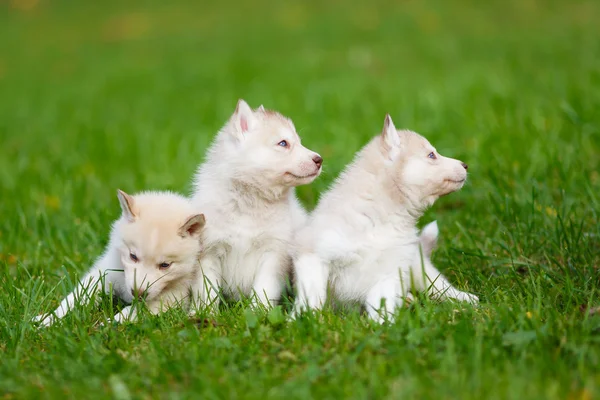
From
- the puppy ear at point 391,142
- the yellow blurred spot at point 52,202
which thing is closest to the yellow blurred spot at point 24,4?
the yellow blurred spot at point 52,202

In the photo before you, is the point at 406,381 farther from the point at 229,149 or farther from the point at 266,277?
the point at 229,149

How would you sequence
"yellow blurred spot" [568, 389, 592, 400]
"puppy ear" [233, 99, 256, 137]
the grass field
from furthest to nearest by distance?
1. "puppy ear" [233, 99, 256, 137]
2. the grass field
3. "yellow blurred spot" [568, 389, 592, 400]

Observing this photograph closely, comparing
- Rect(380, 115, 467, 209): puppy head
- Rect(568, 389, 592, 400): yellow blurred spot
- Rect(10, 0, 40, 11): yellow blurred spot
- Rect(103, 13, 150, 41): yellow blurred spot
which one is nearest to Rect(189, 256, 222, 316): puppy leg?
Rect(380, 115, 467, 209): puppy head

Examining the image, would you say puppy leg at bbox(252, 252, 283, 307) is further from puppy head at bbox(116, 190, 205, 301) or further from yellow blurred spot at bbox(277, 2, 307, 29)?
yellow blurred spot at bbox(277, 2, 307, 29)

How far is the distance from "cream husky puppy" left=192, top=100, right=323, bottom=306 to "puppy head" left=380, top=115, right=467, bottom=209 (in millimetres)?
407

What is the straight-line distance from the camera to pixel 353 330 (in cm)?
346

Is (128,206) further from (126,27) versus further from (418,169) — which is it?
(126,27)

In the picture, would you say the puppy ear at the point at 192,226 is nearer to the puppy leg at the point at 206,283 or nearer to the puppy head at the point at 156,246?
the puppy head at the point at 156,246

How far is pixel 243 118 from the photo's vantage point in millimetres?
4305

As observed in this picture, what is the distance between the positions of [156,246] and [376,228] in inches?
45.3

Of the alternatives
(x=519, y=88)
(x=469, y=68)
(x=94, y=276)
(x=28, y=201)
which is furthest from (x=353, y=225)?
(x=469, y=68)

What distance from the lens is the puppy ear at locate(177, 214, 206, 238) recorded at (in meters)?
3.98

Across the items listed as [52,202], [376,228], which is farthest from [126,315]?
[52,202]

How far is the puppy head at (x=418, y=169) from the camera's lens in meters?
4.02
